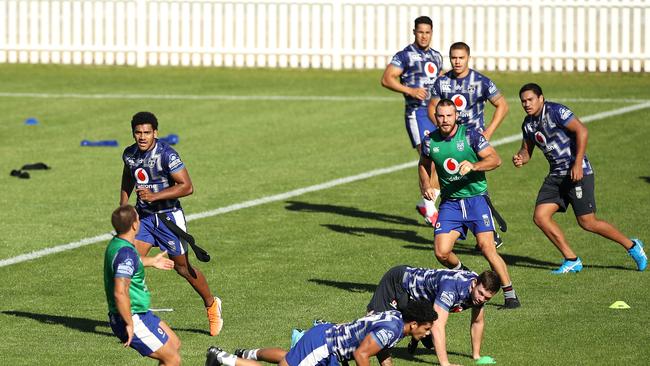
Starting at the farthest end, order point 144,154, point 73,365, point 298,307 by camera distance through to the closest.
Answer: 1. point 298,307
2. point 144,154
3. point 73,365

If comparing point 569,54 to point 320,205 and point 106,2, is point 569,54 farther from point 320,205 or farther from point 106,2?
point 320,205

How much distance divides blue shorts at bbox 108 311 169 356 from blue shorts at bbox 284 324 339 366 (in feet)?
3.45

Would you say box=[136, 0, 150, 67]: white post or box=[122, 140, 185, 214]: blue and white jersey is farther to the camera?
box=[136, 0, 150, 67]: white post

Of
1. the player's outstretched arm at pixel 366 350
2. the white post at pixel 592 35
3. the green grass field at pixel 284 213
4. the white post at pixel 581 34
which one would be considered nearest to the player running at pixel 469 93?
the green grass field at pixel 284 213

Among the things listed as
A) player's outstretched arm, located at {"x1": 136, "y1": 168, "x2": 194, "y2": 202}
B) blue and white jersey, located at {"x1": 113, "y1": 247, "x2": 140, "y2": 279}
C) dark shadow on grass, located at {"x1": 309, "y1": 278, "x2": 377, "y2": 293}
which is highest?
player's outstretched arm, located at {"x1": 136, "y1": 168, "x2": 194, "y2": 202}

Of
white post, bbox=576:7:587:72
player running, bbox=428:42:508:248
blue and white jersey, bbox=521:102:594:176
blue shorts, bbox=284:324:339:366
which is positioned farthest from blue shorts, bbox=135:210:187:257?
white post, bbox=576:7:587:72

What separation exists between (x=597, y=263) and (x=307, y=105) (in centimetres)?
1346

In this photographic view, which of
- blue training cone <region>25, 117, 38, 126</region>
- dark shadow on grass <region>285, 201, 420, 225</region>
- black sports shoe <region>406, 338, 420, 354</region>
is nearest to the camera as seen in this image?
black sports shoe <region>406, 338, 420, 354</region>

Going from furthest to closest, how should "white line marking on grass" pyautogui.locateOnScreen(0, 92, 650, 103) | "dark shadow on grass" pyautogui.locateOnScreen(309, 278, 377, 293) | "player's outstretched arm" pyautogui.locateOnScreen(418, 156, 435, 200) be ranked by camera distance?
"white line marking on grass" pyautogui.locateOnScreen(0, 92, 650, 103) → "dark shadow on grass" pyautogui.locateOnScreen(309, 278, 377, 293) → "player's outstretched arm" pyautogui.locateOnScreen(418, 156, 435, 200)

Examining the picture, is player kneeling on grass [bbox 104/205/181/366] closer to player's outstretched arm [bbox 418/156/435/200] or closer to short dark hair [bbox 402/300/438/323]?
short dark hair [bbox 402/300/438/323]

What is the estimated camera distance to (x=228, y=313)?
14672mm

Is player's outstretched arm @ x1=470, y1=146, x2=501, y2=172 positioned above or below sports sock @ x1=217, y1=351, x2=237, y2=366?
above

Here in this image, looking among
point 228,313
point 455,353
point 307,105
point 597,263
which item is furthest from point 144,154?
point 307,105

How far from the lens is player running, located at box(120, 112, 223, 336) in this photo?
13758mm
